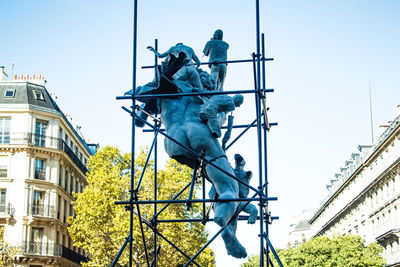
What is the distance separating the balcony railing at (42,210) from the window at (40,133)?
15.3 ft

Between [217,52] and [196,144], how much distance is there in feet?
7.87

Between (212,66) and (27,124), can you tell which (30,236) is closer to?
(27,124)

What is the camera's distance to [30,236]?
4709cm

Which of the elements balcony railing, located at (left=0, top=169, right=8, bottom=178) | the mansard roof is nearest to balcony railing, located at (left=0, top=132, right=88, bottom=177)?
balcony railing, located at (left=0, top=169, right=8, bottom=178)

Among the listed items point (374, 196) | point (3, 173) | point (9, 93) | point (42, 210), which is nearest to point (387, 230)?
point (374, 196)

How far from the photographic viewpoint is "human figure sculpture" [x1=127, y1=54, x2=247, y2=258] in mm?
7262

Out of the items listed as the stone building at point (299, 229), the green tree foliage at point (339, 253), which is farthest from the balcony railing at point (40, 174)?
the stone building at point (299, 229)

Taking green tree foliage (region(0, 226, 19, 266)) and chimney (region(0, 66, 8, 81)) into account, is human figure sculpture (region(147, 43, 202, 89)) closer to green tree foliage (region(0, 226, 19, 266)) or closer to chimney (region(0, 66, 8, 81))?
green tree foliage (region(0, 226, 19, 266))

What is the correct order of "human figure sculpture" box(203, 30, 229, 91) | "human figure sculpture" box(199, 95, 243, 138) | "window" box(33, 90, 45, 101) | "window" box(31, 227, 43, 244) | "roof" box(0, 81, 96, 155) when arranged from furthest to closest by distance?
1. "window" box(33, 90, 45, 101)
2. "roof" box(0, 81, 96, 155)
3. "window" box(31, 227, 43, 244)
4. "human figure sculpture" box(203, 30, 229, 91)
5. "human figure sculpture" box(199, 95, 243, 138)

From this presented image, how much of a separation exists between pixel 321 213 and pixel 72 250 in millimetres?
52599

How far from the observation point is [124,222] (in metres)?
35.3

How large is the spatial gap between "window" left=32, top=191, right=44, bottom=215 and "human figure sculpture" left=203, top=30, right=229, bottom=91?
40366 millimetres

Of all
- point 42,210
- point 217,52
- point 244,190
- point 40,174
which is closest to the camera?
point 244,190

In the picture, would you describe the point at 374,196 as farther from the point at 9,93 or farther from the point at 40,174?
the point at 9,93
